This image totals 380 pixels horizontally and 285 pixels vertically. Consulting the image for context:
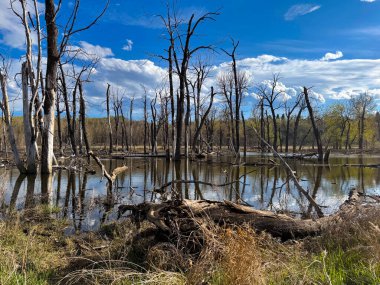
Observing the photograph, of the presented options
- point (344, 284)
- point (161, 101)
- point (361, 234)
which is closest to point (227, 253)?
point (344, 284)

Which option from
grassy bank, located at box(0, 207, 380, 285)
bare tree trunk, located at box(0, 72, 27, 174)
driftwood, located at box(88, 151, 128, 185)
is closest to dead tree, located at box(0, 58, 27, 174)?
bare tree trunk, located at box(0, 72, 27, 174)

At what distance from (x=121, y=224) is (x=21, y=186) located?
6.93 meters

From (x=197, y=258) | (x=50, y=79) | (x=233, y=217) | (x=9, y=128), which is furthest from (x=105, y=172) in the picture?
(x=9, y=128)

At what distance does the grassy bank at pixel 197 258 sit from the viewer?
3713mm

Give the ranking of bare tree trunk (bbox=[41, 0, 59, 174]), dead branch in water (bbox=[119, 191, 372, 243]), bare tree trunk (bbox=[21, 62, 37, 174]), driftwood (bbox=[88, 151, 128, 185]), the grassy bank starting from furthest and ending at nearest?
bare tree trunk (bbox=[21, 62, 37, 174]) → bare tree trunk (bbox=[41, 0, 59, 174]) → driftwood (bbox=[88, 151, 128, 185]) → dead branch in water (bbox=[119, 191, 372, 243]) → the grassy bank

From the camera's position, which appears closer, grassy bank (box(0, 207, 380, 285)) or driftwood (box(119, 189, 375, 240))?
grassy bank (box(0, 207, 380, 285))

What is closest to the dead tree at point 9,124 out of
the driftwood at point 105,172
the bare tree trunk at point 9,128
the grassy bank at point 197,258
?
the bare tree trunk at point 9,128

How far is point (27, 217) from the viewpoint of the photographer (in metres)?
7.25

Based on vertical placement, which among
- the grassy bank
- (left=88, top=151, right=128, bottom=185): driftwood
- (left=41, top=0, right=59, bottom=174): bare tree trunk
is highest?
(left=41, top=0, right=59, bottom=174): bare tree trunk

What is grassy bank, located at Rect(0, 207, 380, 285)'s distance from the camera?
371 centimetres

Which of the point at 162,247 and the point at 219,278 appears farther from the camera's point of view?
the point at 162,247

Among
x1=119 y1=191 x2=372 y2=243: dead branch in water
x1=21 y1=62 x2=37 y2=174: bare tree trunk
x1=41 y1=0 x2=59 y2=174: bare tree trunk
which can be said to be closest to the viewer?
x1=119 y1=191 x2=372 y2=243: dead branch in water

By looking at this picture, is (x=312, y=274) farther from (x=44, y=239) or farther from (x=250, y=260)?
(x=44, y=239)

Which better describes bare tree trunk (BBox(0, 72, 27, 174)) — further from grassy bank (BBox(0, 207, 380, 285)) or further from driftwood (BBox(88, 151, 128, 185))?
grassy bank (BBox(0, 207, 380, 285))
